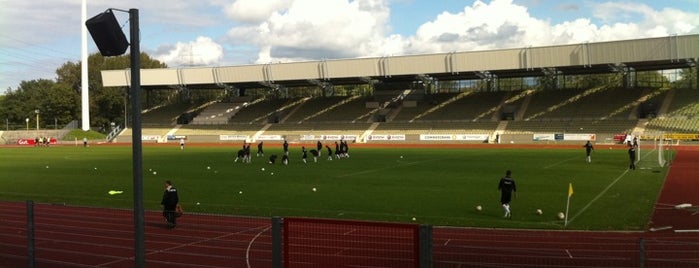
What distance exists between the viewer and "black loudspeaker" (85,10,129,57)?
18.5 feet

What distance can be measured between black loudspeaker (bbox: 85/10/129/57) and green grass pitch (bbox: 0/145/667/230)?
10653mm

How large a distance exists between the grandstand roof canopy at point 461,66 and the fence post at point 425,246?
5485 cm

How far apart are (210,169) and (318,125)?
44968 mm

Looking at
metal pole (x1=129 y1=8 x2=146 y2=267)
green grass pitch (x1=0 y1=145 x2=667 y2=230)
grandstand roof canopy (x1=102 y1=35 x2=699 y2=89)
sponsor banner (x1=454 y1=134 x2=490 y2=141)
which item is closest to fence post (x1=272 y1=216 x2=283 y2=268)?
metal pole (x1=129 y1=8 x2=146 y2=267)

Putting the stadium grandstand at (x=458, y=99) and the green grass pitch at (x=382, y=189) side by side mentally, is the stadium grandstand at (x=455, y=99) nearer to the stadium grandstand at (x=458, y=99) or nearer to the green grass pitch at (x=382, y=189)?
the stadium grandstand at (x=458, y=99)

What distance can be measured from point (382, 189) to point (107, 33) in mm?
17186

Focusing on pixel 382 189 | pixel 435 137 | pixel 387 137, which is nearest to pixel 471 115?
pixel 435 137

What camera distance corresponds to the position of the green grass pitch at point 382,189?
16297 mm

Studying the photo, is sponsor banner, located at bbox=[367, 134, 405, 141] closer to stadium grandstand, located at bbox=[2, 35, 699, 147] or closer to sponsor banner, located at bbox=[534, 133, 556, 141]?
stadium grandstand, located at bbox=[2, 35, 699, 147]

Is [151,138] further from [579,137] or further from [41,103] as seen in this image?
[579,137]

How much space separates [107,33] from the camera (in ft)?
18.7

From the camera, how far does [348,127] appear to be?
7481 centimetres

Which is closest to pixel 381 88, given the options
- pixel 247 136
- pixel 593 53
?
pixel 247 136

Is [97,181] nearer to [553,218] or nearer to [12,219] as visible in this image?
[12,219]
